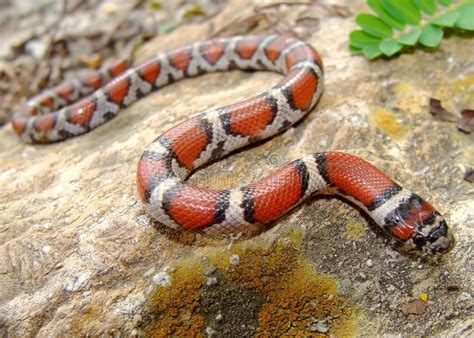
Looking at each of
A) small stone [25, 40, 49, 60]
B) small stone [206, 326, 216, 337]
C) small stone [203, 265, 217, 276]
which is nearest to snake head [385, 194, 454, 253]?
small stone [203, 265, 217, 276]

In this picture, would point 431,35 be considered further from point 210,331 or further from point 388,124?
point 210,331

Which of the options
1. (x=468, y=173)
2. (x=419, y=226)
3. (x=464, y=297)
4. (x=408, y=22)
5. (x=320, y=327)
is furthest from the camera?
(x=408, y=22)

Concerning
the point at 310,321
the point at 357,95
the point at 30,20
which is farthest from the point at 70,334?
the point at 30,20

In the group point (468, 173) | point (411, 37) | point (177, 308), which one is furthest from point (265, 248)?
point (411, 37)

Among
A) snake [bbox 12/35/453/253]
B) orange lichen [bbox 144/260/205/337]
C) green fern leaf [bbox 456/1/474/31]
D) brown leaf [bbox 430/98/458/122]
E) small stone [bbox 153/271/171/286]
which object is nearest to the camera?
orange lichen [bbox 144/260/205/337]

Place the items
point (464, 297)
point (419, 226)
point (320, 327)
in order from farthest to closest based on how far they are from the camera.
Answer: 1. point (419, 226)
2. point (320, 327)
3. point (464, 297)

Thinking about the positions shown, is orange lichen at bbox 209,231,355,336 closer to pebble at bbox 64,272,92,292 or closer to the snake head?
the snake head

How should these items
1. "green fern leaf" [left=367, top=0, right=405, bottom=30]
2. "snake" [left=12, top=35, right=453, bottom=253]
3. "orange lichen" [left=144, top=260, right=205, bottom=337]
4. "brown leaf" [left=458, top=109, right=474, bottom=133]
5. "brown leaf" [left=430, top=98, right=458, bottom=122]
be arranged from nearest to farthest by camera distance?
1. "orange lichen" [left=144, top=260, right=205, bottom=337]
2. "snake" [left=12, top=35, right=453, bottom=253]
3. "brown leaf" [left=458, top=109, right=474, bottom=133]
4. "brown leaf" [left=430, top=98, right=458, bottom=122]
5. "green fern leaf" [left=367, top=0, right=405, bottom=30]
